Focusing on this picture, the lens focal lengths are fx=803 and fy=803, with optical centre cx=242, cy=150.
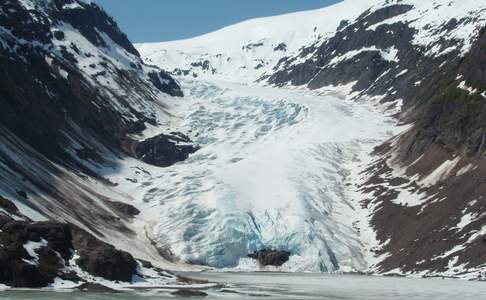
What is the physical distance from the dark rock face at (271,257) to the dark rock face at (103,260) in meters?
62.3

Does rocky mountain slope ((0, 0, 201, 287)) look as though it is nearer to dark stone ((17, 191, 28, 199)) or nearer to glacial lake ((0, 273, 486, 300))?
dark stone ((17, 191, 28, 199))

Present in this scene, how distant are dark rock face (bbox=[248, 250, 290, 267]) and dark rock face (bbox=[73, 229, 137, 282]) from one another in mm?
62255

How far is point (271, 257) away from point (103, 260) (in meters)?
70.4

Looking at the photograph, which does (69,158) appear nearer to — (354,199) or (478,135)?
(354,199)

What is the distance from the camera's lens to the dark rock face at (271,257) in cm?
15050

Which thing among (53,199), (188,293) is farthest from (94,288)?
(53,199)

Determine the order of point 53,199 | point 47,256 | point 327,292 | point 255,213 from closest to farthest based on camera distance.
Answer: point 47,256, point 327,292, point 53,199, point 255,213

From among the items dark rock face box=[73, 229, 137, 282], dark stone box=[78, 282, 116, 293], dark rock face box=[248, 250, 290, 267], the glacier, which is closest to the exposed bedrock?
dark rock face box=[73, 229, 137, 282]

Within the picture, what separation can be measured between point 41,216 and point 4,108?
62.2 metres

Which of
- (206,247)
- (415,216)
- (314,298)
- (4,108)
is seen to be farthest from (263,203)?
(314,298)

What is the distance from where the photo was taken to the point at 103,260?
84000 mm

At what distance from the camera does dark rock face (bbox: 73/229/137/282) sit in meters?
83.4

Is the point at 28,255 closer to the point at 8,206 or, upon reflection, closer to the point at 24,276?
the point at 24,276

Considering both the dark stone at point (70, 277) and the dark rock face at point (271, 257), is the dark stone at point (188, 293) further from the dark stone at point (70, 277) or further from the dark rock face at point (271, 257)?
the dark rock face at point (271, 257)
